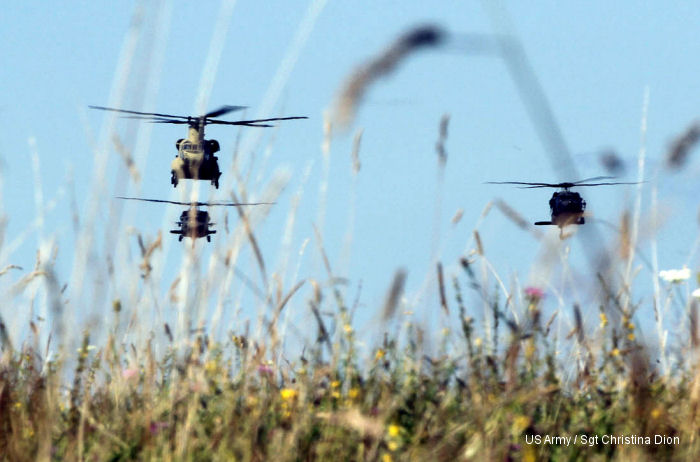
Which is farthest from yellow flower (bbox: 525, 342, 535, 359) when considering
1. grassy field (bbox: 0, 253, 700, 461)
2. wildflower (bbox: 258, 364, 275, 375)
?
wildflower (bbox: 258, 364, 275, 375)

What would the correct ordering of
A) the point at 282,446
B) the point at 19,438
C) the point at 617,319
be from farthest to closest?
the point at 617,319 → the point at 19,438 → the point at 282,446

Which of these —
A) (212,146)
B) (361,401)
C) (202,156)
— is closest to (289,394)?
(361,401)

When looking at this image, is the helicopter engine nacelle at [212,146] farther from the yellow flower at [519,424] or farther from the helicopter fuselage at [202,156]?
the yellow flower at [519,424]

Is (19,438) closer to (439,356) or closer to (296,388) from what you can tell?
(296,388)

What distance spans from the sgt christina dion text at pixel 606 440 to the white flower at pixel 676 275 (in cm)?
119

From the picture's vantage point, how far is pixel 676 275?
4430 mm

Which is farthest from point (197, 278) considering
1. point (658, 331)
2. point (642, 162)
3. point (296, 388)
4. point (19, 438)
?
point (642, 162)

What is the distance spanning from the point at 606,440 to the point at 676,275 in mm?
1343

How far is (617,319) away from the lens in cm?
355

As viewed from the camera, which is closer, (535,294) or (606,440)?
(606,440)

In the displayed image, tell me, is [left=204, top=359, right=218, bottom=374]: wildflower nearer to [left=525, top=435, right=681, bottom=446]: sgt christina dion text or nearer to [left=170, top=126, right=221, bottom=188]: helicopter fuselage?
[left=525, top=435, right=681, bottom=446]: sgt christina dion text

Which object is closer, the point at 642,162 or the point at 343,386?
the point at 343,386

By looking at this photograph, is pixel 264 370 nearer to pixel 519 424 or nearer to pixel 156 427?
pixel 156 427

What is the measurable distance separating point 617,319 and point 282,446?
134 centimetres
